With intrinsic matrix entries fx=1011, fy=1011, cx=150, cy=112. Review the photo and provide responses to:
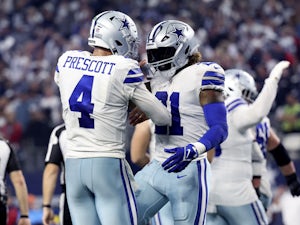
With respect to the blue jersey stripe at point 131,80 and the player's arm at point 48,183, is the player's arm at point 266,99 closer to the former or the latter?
the blue jersey stripe at point 131,80

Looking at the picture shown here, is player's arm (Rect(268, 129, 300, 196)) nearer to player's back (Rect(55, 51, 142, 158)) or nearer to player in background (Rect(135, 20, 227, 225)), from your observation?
player in background (Rect(135, 20, 227, 225))

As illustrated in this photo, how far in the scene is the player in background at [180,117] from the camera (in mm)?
5902

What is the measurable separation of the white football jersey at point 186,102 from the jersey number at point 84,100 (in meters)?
0.51

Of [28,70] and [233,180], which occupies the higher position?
[233,180]

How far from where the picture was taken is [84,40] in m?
16.3

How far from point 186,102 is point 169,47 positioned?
1.13 feet

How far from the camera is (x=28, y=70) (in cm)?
1608

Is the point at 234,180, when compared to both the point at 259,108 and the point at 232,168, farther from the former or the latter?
the point at 259,108

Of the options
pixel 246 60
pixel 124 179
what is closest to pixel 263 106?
pixel 124 179

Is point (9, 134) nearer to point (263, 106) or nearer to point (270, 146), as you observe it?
point (270, 146)

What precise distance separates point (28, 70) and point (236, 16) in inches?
139

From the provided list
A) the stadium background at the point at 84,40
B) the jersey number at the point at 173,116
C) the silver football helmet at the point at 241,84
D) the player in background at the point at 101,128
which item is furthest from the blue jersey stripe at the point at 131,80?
the stadium background at the point at 84,40

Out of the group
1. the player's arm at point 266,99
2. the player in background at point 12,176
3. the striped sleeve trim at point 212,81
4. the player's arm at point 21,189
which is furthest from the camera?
the player's arm at point 21,189

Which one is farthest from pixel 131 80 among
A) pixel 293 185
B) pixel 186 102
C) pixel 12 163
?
pixel 293 185
